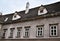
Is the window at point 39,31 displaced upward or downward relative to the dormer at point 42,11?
downward

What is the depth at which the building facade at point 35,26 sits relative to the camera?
20797mm

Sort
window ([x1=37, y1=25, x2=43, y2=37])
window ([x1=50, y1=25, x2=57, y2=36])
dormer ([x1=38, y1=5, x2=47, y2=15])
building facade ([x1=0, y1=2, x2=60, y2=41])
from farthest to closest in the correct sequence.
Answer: dormer ([x1=38, y1=5, x2=47, y2=15]), window ([x1=37, y1=25, x2=43, y2=37]), building facade ([x1=0, y1=2, x2=60, y2=41]), window ([x1=50, y1=25, x2=57, y2=36])

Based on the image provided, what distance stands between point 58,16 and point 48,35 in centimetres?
304

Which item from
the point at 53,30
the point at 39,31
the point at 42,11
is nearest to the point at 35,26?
the point at 39,31

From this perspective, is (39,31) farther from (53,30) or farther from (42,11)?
(42,11)

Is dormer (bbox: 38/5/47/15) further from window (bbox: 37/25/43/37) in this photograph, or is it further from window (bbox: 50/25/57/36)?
window (bbox: 50/25/57/36)

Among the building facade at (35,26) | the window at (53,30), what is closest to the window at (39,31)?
the building facade at (35,26)

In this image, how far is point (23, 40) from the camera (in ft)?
78.2

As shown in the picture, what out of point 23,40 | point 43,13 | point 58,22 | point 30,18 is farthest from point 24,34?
point 58,22

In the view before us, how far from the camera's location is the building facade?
20.8 m

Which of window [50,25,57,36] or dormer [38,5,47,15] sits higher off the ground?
dormer [38,5,47,15]

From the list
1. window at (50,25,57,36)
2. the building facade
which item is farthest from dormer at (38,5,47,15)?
window at (50,25,57,36)

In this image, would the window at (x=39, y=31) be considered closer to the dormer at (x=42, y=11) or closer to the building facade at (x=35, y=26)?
the building facade at (x=35, y=26)

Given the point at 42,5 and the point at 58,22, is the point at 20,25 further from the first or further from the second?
the point at 58,22
